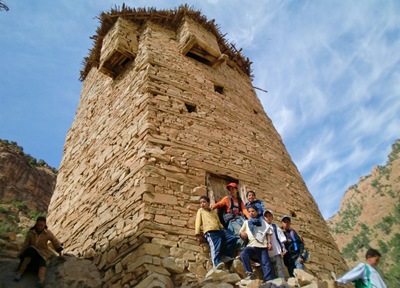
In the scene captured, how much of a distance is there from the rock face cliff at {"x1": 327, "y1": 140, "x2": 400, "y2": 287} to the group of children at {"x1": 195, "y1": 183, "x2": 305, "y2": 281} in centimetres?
1603

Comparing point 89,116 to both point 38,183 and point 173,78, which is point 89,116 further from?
point 38,183

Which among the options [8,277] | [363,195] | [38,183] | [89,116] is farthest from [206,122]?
[363,195]

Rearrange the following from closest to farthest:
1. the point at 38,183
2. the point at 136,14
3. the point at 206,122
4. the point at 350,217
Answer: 1. the point at 206,122
2. the point at 136,14
3. the point at 38,183
4. the point at 350,217

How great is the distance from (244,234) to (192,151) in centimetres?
185

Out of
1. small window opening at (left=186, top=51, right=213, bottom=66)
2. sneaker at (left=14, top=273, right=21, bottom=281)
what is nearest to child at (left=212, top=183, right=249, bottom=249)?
sneaker at (left=14, top=273, right=21, bottom=281)

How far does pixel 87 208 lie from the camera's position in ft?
22.0

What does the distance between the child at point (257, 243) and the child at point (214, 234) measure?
22 cm

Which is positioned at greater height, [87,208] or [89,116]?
[89,116]

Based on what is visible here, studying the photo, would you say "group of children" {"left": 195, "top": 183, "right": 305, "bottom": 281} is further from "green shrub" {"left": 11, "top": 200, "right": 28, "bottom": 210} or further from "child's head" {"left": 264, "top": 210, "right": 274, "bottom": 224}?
"green shrub" {"left": 11, "top": 200, "right": 28, "bottom": 210}

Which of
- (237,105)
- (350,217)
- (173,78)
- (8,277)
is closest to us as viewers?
(8,277)

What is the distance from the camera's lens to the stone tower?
511 cm

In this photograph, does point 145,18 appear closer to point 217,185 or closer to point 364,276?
point 217,185

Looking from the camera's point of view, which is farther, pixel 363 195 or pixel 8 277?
pixel 363 195

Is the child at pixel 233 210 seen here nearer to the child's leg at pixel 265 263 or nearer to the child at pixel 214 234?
the child at pixel 214 234
